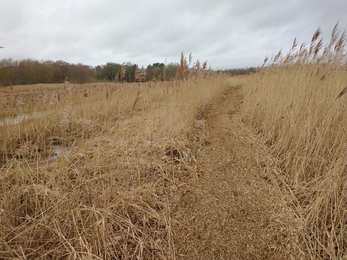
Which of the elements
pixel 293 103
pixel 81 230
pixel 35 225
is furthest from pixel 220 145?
pixel 35 225

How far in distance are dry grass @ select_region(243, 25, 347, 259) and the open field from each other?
0.5 inches

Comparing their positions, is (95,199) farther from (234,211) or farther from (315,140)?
(315,140)

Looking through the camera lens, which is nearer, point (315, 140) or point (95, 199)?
point (95, 199)

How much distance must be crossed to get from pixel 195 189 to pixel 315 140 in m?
1.38

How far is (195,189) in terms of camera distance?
1812mm

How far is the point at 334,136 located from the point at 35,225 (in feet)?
9.11

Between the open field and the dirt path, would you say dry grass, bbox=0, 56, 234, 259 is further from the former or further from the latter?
the dirt path

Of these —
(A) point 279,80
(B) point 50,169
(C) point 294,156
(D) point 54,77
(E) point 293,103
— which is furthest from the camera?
(D) point 54,77

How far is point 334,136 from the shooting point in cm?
187

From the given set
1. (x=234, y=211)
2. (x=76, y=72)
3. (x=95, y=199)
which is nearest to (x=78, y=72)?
(x=76, y=72)

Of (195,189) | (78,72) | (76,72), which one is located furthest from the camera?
(76,72)

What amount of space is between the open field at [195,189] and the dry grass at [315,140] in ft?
0.04

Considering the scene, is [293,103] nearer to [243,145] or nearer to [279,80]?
[243,145]

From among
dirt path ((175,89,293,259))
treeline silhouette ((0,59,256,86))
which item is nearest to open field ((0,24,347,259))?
dirt path ((175,89,293,259))
